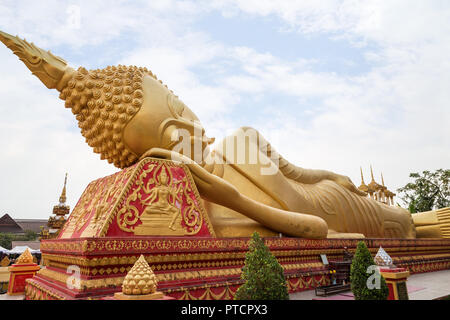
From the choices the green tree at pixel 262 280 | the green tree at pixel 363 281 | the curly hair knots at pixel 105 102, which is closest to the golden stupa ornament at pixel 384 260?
the green tree at pixel 363 281

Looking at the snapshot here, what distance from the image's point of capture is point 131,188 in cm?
377

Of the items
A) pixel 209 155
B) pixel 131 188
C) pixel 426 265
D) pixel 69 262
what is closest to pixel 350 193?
pixel 426 265

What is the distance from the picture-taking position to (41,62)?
430 centimetres

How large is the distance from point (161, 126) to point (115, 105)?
751 mm

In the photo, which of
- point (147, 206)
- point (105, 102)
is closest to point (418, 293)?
point (147, 206)

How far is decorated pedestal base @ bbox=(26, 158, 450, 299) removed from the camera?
10.3 ft

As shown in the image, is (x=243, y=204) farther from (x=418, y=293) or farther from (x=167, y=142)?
(x=418, y=293)

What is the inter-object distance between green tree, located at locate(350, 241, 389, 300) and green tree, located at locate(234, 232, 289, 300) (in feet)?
3.96

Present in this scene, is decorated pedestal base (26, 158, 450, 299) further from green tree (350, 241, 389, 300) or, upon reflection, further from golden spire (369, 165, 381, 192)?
golden spire (369, 165, 381, 192)

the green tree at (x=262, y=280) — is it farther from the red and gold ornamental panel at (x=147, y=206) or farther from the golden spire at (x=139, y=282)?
the red and gold ornamental panel at (x=147, y=206)

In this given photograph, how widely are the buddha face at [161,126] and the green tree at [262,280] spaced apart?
2.61 metres

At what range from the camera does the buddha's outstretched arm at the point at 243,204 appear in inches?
177

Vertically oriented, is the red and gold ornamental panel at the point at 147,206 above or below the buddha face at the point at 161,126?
below
